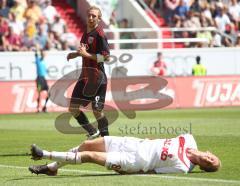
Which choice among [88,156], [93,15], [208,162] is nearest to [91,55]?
[93,15]

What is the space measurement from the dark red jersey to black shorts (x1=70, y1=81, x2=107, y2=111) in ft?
0.59

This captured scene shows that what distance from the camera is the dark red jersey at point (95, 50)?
15641 mm

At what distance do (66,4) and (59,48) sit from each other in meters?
4.76

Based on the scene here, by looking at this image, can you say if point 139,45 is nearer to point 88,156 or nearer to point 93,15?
point 93,15

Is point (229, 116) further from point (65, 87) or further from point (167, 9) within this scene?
point (167, 9)

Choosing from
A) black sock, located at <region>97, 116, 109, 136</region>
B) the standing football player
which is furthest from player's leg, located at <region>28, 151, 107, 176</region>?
black sock, located at <region>97, 116, 109, 136</region>

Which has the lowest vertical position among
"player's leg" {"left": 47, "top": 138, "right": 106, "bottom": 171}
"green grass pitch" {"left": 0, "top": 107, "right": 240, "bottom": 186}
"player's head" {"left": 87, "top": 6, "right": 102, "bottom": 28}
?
"green grass pitch" {"left": 0, "top": 107, "right": 240, "bottom": 186}

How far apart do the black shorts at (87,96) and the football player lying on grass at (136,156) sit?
14.8 feet

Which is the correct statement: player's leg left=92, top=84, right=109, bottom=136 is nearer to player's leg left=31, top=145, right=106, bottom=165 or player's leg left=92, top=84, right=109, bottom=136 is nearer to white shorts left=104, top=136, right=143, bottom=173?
white shorts left=104, top=136, right=143, bottom=173

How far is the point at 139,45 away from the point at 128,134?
695 inches

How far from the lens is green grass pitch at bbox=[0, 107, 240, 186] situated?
438 inches

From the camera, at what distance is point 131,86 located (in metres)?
31.7

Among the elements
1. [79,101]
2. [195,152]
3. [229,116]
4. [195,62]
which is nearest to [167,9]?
[195,62]

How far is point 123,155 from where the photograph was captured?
1120 cm
